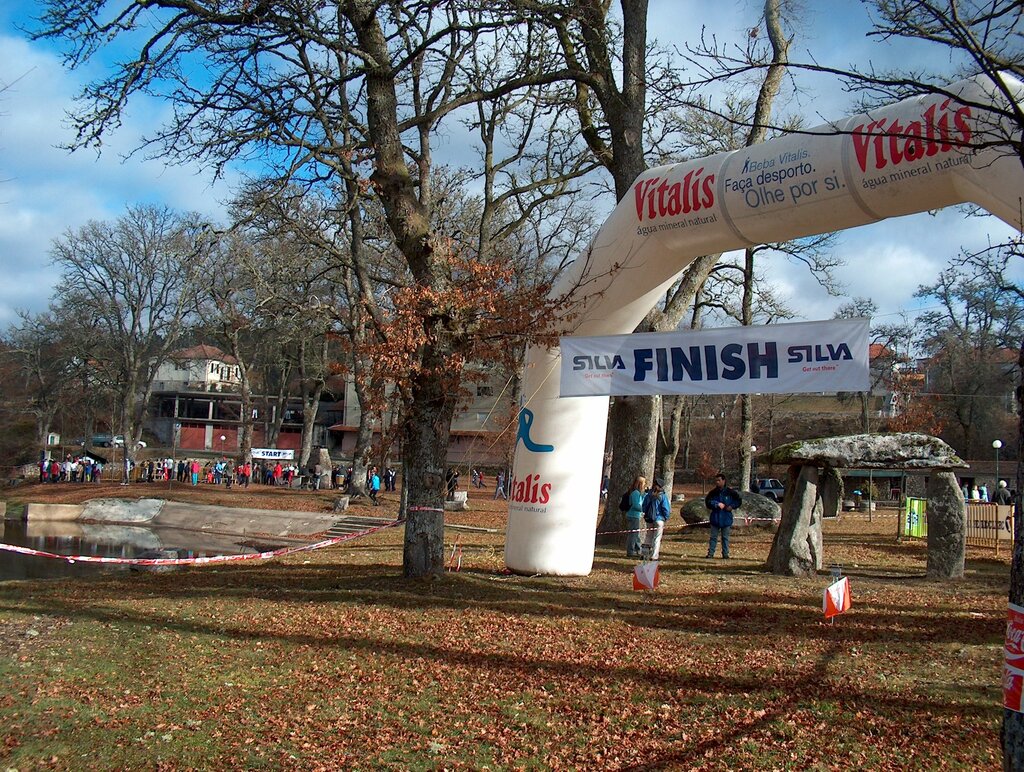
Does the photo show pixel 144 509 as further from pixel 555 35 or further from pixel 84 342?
pixel 555 35

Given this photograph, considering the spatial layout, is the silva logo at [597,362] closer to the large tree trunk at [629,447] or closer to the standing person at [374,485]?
Answer: the large tree trunk at [629,447]

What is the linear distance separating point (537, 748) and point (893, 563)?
10532 mm

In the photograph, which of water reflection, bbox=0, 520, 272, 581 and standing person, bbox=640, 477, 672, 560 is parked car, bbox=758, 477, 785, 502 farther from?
standing person, bbox=640, 477, 672, 560

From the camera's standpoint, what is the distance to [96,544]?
22.1m

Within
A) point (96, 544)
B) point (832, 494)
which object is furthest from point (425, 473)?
point (96, 544)

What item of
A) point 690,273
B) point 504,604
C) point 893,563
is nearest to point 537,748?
point 504,604

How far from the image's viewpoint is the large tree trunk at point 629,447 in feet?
49.9

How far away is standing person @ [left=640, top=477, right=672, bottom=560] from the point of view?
13.4m

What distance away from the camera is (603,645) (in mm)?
7668

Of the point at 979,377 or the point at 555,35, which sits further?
the point at 979,377

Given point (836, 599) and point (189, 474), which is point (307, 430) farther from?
point (836, 599)

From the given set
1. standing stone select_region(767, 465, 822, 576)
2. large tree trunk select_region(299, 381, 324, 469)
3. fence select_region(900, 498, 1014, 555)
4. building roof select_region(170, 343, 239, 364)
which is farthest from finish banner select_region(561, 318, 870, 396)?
building roof select_region(170, 343, 239, 364)

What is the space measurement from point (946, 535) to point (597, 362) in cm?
574

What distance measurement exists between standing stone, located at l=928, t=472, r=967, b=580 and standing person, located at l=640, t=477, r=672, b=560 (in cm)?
381
